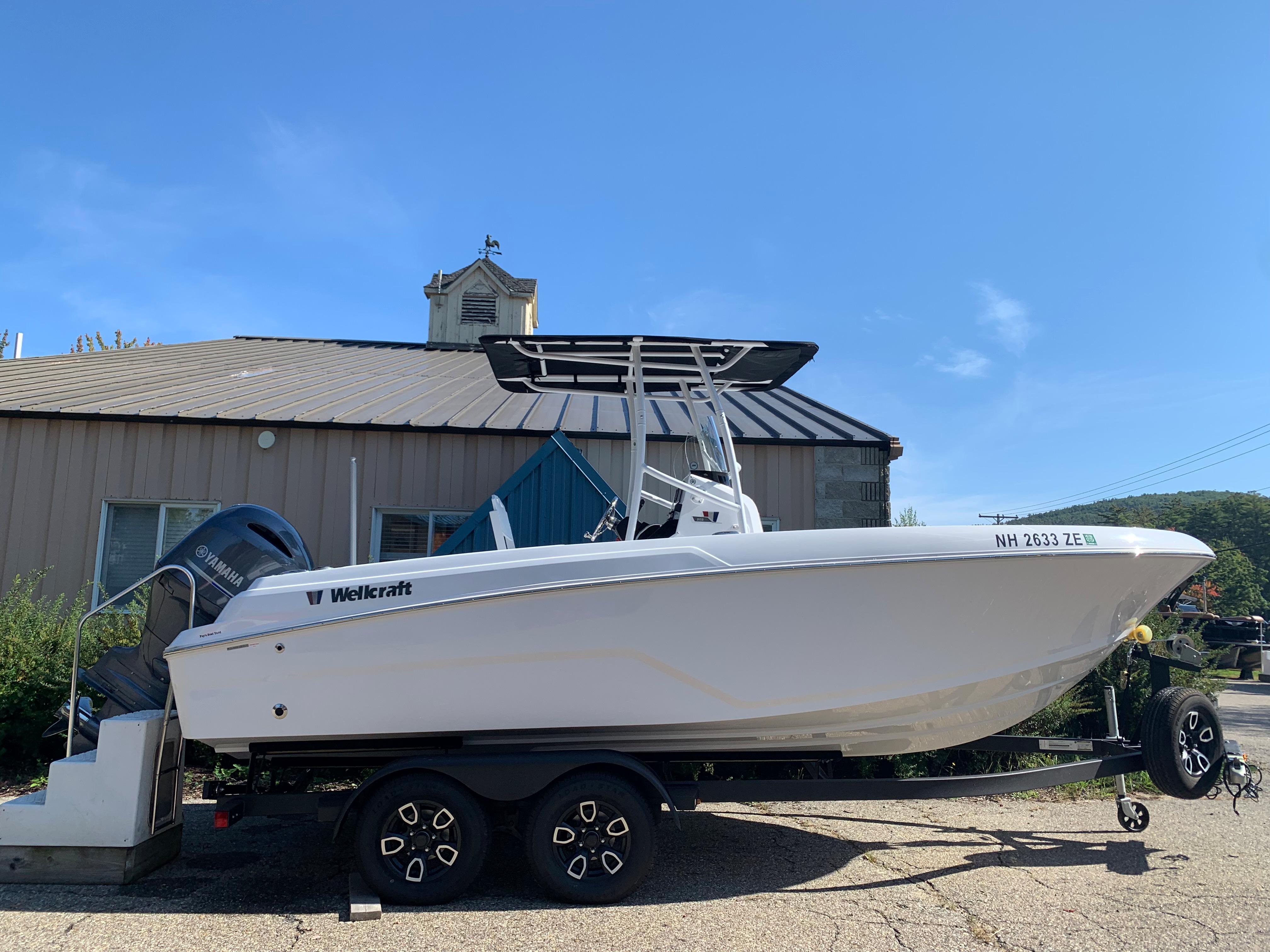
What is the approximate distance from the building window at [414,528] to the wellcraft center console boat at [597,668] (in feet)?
12.9

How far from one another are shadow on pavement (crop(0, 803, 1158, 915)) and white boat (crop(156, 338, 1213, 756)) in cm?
76

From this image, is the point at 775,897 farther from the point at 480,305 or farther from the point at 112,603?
the point at 480,305

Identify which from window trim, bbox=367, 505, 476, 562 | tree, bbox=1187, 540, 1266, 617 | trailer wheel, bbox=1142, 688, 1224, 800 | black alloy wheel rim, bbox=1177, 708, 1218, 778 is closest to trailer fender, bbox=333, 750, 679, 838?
trailer wheel, bbox=1142, 688, 1224, 800

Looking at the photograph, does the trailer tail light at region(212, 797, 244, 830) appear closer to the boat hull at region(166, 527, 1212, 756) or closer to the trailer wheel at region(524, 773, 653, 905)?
the boat hull at region(166, 527, 1212, 756)

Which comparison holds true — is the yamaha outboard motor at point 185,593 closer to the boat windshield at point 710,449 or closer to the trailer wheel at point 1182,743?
the boat windshield at point 710,449

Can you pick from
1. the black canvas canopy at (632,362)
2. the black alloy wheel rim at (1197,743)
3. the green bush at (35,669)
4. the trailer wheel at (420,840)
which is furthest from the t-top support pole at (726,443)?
the green bush at (35,669)

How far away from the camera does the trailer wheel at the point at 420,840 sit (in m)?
4.05

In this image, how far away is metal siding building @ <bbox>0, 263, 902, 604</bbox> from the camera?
26.6ft

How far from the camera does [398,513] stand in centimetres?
833

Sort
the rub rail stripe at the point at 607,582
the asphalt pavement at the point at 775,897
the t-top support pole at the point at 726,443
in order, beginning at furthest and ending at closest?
1. the t-top support pole at the point at 726,443
2. the rub rail stripe at the point at 607,582
3. the asphalt pavement at the point at 775,897

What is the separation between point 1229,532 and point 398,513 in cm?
6766

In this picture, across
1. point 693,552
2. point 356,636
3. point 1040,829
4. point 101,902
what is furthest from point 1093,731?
point 101,902

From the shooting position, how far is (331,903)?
13.5 ft

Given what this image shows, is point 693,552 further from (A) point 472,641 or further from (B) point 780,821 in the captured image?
(B) point 780,821
